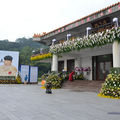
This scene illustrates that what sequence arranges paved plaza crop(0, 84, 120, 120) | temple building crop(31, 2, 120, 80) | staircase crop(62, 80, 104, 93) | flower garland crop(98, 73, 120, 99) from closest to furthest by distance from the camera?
paved plaza crop(0, 84, 120, 120) → flower garland crop(98, 73, 120, 99) → temple building crop(31, 2, 120, 80) → staircase crop(62, 80, 104, 93)

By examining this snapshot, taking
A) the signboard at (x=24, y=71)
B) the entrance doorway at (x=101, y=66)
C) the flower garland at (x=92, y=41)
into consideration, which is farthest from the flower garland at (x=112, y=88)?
the signboard at (x=24, y=71)

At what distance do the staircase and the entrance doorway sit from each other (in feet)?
9.54

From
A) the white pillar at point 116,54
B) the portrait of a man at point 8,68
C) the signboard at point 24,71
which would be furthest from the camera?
the portrait of a man at point 8,68

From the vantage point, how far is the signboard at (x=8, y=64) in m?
24.2

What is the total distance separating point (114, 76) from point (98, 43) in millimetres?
3455

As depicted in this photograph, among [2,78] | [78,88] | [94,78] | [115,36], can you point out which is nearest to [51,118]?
[115,36]

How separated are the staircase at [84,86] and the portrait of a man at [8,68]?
12.2m

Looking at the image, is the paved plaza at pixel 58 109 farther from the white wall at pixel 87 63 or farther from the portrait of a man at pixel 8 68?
the portrait of a man at pixel 8 68

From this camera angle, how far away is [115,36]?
11.0 metres

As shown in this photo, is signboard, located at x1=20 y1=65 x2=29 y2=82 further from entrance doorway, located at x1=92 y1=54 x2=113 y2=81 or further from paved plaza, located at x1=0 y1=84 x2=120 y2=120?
paved plaza, located at x1=0 y1=84 x2=120 y2=120

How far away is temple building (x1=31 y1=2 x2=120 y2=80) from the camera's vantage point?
11.4 meters

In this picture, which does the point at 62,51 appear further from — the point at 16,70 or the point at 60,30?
the point at 16,70

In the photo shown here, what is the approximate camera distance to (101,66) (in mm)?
16719

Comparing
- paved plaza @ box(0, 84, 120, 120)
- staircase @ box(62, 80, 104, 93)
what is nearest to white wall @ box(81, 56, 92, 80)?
staircase @ box(62, 80, 104, 93)
